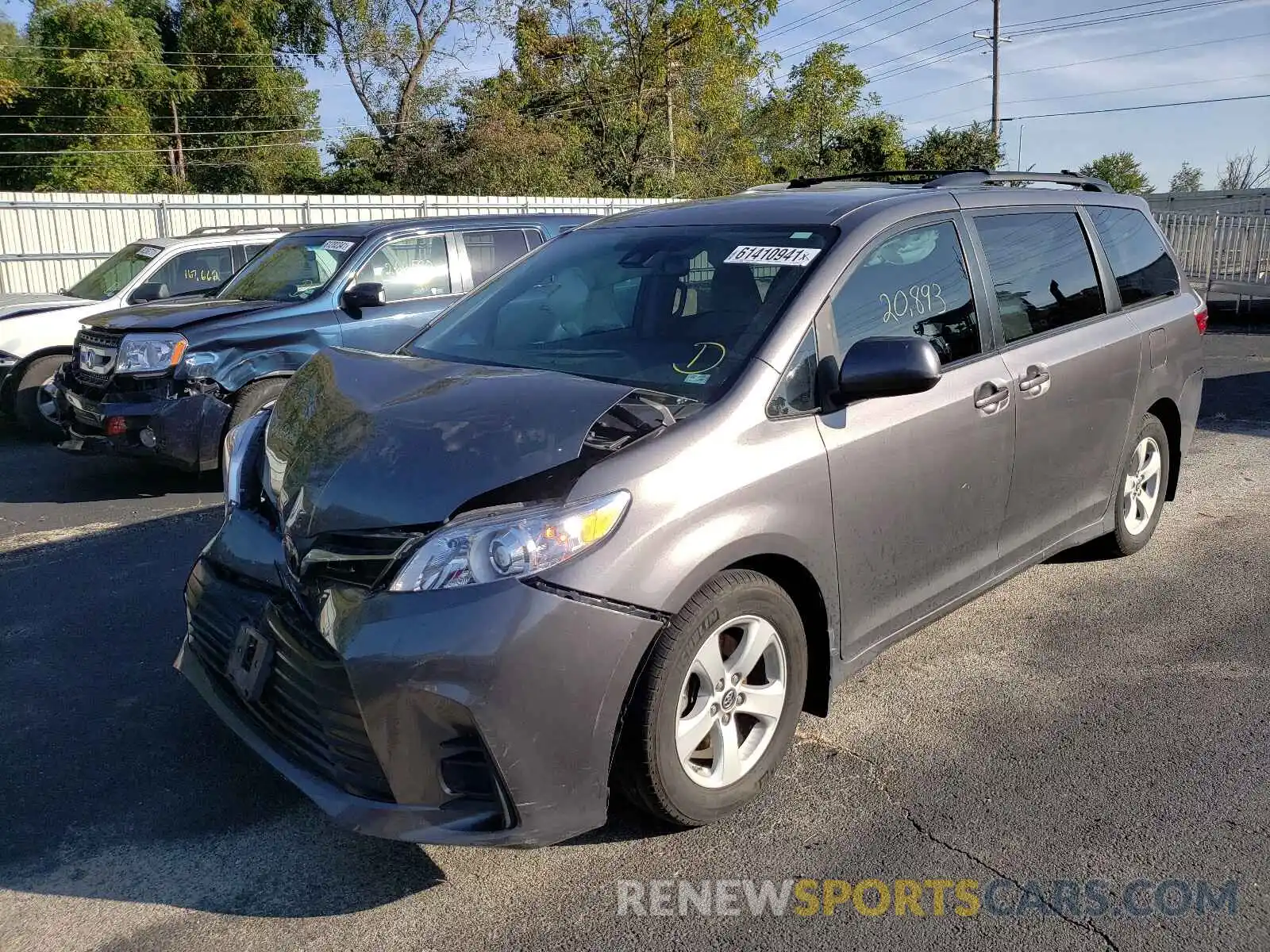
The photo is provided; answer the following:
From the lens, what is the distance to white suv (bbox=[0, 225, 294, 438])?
29.6 ft

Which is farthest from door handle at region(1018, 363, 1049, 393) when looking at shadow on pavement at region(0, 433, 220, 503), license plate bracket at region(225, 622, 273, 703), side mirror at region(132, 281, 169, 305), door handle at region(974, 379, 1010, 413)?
side mirror at region(132, 281, 169, 305)

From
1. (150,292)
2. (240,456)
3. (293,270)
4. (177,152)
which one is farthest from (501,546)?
(177,152)

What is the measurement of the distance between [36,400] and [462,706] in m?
8.28

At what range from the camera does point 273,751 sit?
279cm

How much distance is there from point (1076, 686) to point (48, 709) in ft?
12.6

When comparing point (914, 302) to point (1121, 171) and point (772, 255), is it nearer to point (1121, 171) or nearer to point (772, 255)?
point (772, 255)

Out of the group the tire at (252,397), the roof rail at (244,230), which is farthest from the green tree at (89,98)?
the tire at (252,397)

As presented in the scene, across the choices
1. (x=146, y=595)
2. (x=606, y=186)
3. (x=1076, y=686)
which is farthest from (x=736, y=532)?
(x=606, y=186)

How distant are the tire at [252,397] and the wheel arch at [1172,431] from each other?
5.25 m

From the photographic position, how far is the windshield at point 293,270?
767 centimetres

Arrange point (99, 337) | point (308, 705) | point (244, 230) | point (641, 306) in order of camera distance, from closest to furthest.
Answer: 1. point (308, 705)
2. point (641, 306)
3. point (99, 337)
4. point (244, 230)

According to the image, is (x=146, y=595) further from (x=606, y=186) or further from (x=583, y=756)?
(x=606, y=186)

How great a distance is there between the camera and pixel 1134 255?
5.06 metres

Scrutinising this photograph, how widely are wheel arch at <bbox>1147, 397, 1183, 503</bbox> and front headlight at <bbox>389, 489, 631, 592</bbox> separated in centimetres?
358
